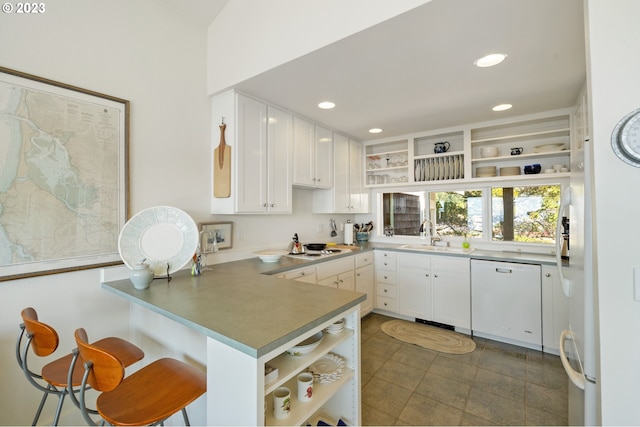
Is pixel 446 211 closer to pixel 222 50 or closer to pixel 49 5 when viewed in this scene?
pixel 222 50

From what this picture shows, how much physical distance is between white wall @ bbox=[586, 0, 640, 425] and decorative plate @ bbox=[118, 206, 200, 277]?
2166 mm

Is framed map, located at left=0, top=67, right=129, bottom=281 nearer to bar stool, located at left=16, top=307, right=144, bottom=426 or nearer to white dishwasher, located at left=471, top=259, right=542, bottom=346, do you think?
bar stool, located at left=16, top=307, right=144, bottom=426

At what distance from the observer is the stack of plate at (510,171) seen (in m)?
3.07

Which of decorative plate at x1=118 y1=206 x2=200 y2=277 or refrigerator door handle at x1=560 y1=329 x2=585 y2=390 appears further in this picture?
decorative plate at x1=118 y1=206 x2=200 y2=277

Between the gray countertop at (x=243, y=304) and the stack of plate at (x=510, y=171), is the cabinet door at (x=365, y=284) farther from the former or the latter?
the stack of plate at (x=510, y=171)

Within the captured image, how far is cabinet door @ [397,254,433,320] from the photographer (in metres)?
3.29

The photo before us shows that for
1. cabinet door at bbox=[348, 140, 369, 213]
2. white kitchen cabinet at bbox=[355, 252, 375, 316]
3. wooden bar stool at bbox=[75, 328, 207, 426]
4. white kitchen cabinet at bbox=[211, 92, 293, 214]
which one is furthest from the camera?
cabinet door at bbox=[348, 140, 369, 213]

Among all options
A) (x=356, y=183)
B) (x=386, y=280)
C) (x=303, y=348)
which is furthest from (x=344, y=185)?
(x=303, y=348)

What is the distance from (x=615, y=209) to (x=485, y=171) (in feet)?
7.88

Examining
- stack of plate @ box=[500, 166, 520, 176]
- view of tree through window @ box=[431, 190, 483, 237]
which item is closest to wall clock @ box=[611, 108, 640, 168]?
stack of plate @ box=[500, 166, 520, 176]

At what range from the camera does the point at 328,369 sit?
1.45 m

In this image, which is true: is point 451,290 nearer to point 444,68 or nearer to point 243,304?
point 444,68

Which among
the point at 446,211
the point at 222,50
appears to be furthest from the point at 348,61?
the point at 446,211

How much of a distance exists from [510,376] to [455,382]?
0.51 metres
